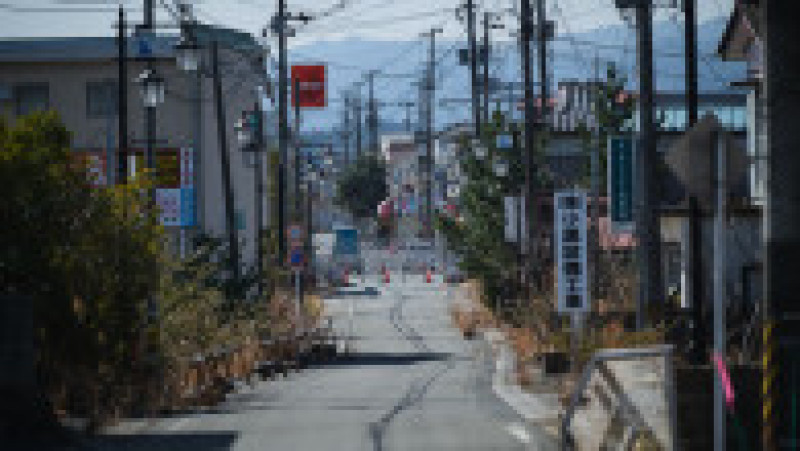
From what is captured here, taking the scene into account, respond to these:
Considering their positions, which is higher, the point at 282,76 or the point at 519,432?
the point at 282,76

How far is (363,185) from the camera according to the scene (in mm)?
129125

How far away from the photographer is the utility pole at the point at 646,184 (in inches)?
840

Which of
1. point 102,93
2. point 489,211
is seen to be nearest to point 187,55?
point 489,211

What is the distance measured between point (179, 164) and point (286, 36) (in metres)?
6.64

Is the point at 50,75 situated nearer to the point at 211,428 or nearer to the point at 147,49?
the point at 147,49

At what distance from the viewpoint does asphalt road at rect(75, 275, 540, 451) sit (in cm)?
1684

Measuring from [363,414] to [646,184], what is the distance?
549 cm

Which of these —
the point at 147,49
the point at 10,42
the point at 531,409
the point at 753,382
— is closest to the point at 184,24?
the point at 147,49

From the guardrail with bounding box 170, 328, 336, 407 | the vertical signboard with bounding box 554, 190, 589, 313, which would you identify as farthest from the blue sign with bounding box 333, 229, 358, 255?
the vertical signboard with bounding box 554, 190, 589, 313

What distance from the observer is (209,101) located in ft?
172

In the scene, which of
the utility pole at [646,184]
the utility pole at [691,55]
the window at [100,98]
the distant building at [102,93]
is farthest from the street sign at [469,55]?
the utility pole at [646,184]

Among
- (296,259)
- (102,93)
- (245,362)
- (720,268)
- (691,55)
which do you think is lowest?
(245,362)

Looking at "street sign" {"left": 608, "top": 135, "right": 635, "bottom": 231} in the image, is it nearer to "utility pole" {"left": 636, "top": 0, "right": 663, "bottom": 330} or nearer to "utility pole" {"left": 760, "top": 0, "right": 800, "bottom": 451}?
"utility pole" {"left": 636, "top": 0, "right": 663, "bottom": 330}

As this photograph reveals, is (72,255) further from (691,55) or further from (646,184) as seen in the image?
(691,55)
